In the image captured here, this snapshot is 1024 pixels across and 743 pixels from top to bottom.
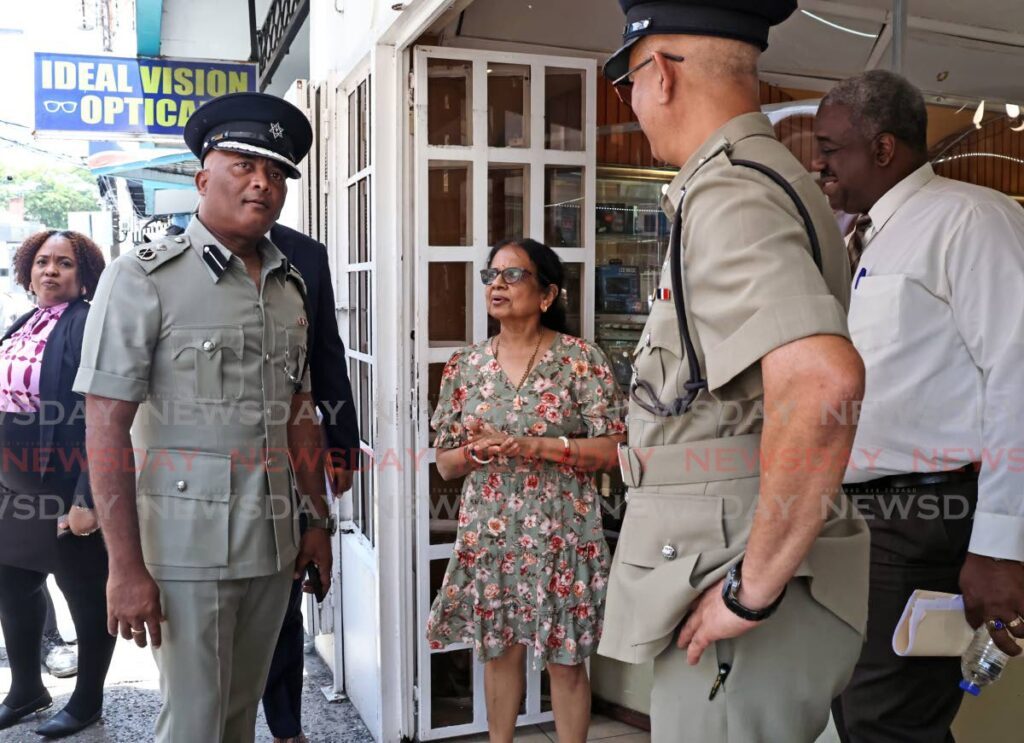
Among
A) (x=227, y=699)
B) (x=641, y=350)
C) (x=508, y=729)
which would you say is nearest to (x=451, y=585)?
(x=508, y=729)

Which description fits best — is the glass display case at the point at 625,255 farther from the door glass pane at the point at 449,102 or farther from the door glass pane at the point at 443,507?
the door glass pane at the point at 449,102

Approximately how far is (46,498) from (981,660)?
3.40 meters

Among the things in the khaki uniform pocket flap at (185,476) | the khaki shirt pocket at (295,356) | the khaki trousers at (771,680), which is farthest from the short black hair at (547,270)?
the khaki trousers at (771,680)

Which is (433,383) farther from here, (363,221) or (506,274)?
(363,221)

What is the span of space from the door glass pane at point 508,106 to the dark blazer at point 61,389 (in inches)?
71.6

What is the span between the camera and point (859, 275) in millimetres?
2068

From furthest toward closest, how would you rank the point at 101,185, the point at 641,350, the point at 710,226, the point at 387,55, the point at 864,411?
the point at 101,185 → the point at 387,55 → the point at 864,411 → the point at 641,350 → the point at 710,226

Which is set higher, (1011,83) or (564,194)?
(1011,83)

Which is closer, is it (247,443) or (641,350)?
(641,350)

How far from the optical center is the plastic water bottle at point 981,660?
1871 millimetres

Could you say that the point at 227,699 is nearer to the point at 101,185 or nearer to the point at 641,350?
the point at 641,350

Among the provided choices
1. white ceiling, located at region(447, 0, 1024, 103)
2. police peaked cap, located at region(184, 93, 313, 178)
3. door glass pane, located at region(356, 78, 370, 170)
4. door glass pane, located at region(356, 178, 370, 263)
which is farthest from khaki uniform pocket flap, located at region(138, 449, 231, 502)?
white ceiling, located at region(447, 0, 1024, 103)

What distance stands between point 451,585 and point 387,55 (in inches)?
73.2

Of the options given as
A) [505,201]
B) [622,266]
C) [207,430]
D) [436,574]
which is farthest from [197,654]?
[622,266]
